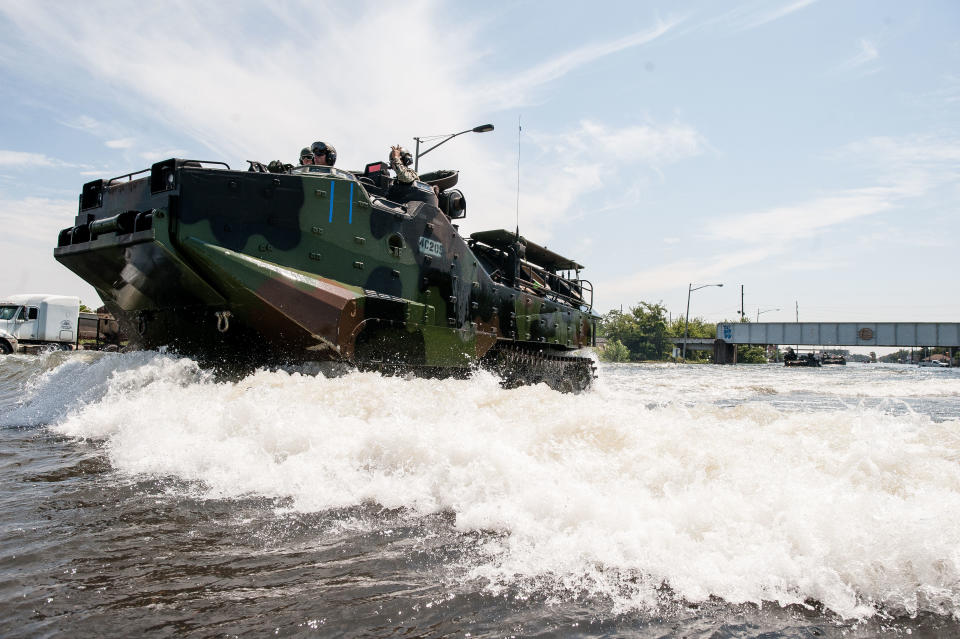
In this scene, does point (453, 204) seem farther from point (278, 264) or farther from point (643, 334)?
point (643, 334)

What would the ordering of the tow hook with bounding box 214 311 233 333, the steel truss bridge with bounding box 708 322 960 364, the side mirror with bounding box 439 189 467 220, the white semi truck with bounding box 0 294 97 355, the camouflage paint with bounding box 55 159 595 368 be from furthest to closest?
the steel truss bridge with bounding box 708 322 960 364 → the white semi truck with bounding box 0 294 97 355 → the side mirror with bounding box 439 189 467 220 → the tow hook with bounding box 214 311 233 333 → the camouflage paint with bounding box 55 159 595 368

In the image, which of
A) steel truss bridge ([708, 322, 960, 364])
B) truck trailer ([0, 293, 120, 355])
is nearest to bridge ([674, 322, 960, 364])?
steel truss bridge ([708, 322, 960, 364])

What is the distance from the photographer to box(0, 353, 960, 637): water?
248cm

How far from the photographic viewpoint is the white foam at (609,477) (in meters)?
2.77

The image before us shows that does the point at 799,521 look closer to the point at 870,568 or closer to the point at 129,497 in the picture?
the point at 870,568

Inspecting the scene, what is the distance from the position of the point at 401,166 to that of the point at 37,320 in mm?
24124

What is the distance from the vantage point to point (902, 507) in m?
3.19

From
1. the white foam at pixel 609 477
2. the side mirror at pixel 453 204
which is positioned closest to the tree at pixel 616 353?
the side mirror at pixel 453 204

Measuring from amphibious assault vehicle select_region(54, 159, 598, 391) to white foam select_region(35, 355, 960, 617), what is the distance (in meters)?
0.85

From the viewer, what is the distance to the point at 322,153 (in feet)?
27.8

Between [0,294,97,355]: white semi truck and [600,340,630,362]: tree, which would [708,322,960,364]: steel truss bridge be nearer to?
[600,340,630,362]: tree

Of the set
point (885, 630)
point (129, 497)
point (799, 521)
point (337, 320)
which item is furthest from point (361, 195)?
point (885, 630)

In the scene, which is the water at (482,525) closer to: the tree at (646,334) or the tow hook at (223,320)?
the tow hook at (223,320)

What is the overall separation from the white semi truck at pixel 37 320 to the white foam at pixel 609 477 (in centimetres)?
2345
